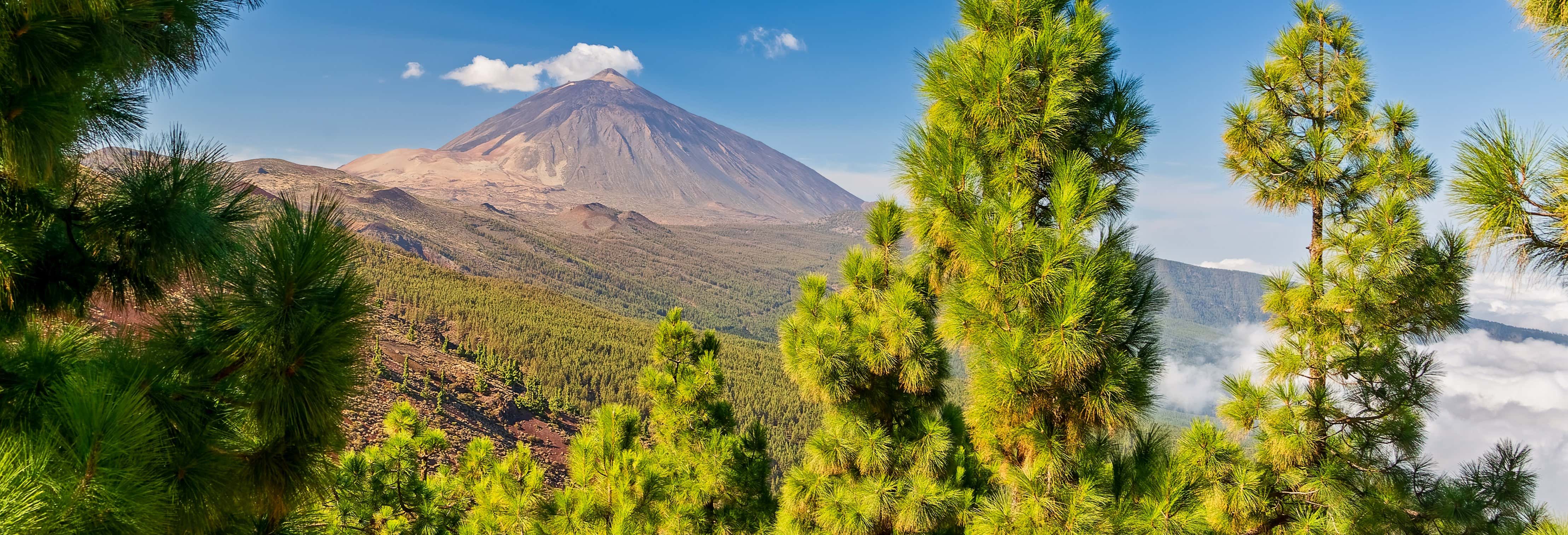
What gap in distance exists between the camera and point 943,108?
3.93 meters

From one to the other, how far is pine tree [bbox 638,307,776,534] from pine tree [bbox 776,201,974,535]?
2.59 meters

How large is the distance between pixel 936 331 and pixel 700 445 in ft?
16.2

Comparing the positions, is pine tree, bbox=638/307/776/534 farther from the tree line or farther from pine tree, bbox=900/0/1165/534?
pine tree, bbox=900/0/1165/534

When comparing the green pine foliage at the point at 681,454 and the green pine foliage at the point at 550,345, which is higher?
the green pine foliage at the point at 681,454

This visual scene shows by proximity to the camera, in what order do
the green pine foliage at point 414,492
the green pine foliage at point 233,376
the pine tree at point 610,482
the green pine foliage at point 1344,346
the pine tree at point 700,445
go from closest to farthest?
the green pine foliage at point 233,376 → the green pine foliage at point 1344,346 → the pine tree at point 610,482 → the green pine foliage at point 414,492 → the pine tree at point 700,445

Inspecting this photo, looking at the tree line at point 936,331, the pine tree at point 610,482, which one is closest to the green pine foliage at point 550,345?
the pine tree at point 610,482

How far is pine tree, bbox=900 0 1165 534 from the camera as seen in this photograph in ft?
10.5

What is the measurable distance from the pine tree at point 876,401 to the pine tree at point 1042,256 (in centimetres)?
129

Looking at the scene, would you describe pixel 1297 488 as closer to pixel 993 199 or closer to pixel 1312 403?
pixel 1312 403

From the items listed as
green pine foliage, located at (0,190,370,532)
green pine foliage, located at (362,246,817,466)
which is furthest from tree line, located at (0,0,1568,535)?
green pine foliage, located at (362,246,817,466)

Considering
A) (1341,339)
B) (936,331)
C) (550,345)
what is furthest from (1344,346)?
(550,345)

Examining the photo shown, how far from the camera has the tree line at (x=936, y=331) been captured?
2.02 meters

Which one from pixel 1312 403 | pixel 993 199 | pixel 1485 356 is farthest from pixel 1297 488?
pixel 1485 356

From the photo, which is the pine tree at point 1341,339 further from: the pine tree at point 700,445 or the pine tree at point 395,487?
the pine tree at point 395,487
